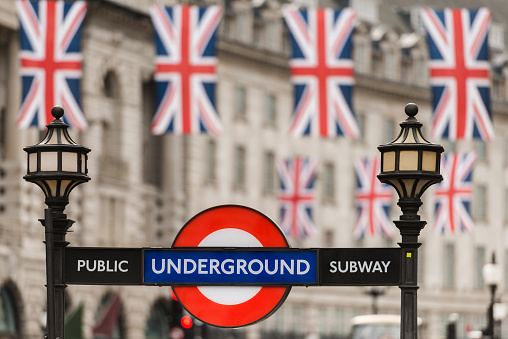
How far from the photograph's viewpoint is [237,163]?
249ft

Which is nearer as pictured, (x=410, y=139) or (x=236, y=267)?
(x=236, y=267)

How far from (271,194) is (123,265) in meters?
66.6

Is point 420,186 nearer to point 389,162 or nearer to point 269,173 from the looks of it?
point 389,162

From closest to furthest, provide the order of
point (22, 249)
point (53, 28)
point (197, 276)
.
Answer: point (197, 276) → point (53, 28) → point (22, 249)

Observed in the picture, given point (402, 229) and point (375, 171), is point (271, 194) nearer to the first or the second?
point (375, 171)

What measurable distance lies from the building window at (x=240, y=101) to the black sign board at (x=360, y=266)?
63.8 meters

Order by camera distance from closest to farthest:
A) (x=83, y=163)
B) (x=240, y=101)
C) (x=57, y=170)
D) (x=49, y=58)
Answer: (x=57, y=170), (x=83, y=163), (x=49, y=58), (x=240, y=101)

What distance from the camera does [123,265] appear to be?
11.2 m

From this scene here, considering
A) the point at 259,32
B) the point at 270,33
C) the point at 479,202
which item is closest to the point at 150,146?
the point at 259,32

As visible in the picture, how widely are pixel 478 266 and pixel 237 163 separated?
2211cm

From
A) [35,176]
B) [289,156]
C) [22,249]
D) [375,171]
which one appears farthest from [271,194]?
[35,176]

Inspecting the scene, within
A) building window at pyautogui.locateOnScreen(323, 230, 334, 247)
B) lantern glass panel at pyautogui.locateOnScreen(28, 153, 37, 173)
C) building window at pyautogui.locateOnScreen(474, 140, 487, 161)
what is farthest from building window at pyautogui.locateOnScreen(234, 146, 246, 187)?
lantern glass panel at pyautogui.locateOnScreen(28, 153, 37, 173)

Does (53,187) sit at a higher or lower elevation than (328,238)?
lower

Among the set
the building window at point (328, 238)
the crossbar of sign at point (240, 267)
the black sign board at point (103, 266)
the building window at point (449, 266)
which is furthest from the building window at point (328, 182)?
the crossbar of sign at point (240, 267)
